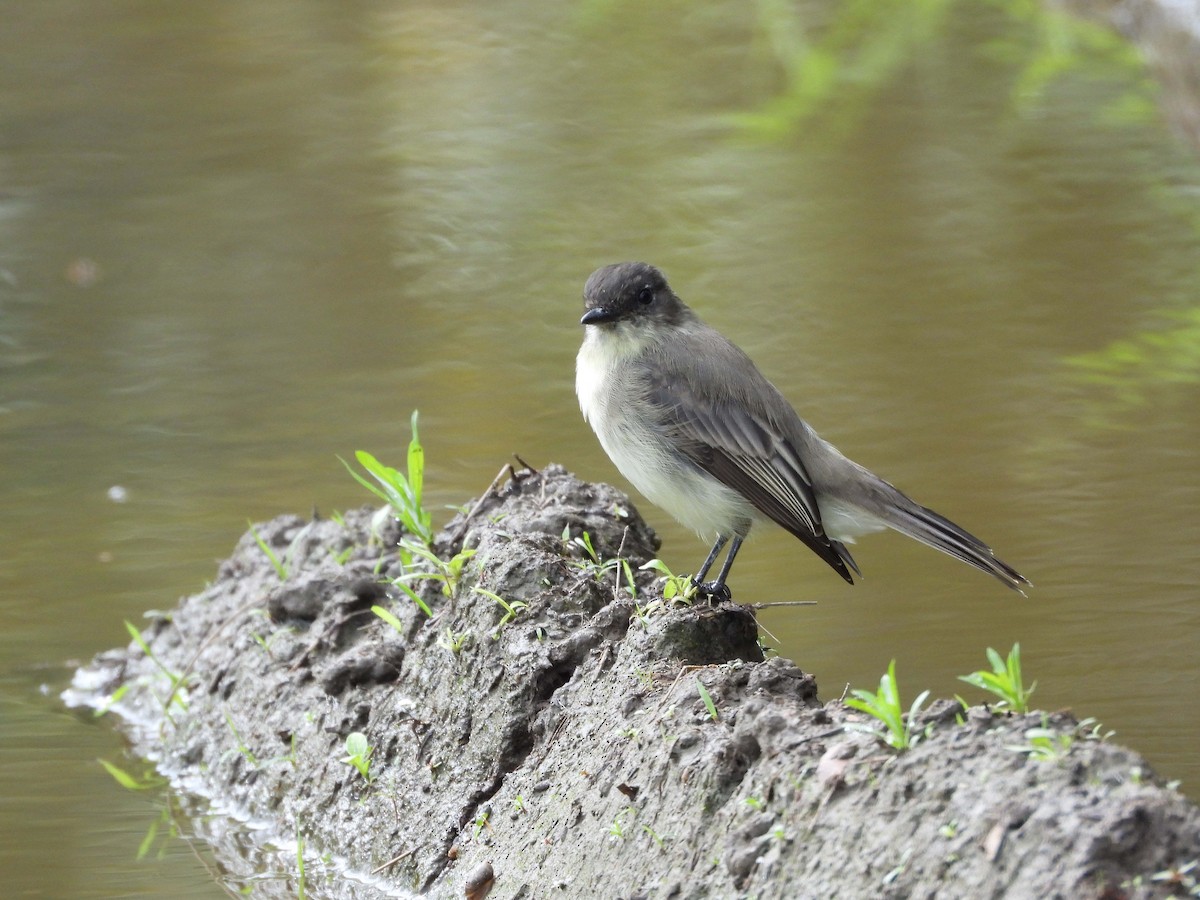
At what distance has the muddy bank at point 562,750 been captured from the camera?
3.56m

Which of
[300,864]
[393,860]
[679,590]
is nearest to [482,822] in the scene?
[393,860]

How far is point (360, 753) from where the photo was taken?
5.66 meters

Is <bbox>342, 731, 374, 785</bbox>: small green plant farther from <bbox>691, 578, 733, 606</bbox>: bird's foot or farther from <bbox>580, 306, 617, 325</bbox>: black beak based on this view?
<bbox>580, 306, 617, 325</bbox>: black beak

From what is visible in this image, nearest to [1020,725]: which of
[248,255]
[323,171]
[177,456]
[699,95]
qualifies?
[177,456]

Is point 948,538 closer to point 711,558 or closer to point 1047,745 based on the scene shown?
point 711,558

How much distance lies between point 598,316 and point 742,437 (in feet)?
2.18

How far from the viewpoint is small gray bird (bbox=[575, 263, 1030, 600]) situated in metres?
5.77

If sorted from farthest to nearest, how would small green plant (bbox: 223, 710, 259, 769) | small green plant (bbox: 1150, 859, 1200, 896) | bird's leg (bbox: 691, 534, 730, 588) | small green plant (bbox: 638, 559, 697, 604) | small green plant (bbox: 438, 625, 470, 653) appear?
small green plant (bbox: 223, 710, 259, 769) → small green plant (bbox: 438, 625, 470, 653) → bird's leg (bbox: 691, 534, 730, 588) → small green plant (bbox: 638, 559, 697, 604) → small green plant (bbox: 1150, 859, 1200, 896)

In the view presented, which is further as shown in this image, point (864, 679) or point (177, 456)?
point (177, 456)

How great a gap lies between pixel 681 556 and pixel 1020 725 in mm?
4058

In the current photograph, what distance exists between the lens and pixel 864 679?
650 cm

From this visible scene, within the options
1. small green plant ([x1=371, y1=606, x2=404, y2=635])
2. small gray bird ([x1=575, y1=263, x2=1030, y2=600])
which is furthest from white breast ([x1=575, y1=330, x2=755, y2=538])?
small green plant ([x1=371, y1=606, x2=404, y2=635])

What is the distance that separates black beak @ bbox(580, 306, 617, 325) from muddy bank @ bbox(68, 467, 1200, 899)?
0.56 m

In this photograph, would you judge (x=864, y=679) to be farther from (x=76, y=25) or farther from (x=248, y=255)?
(x=76, y=25)
